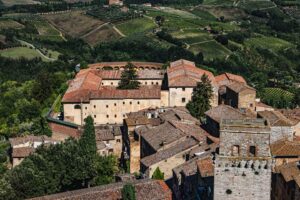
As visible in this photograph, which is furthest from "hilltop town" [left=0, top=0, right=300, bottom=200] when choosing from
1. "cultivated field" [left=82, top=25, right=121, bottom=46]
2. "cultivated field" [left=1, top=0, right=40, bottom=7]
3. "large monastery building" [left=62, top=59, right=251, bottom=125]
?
"cultivated field" [left=1, top=0, right=40, bottom=7]

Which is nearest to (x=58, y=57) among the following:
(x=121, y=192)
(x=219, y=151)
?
(x=121, y=192)

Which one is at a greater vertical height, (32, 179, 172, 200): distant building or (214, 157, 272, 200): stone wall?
(214, 157, 272, 200): stone wall

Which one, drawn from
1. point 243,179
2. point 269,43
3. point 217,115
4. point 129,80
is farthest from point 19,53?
point 243,179

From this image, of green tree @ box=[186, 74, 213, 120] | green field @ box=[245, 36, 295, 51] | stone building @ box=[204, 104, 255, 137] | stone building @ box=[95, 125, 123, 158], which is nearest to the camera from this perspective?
stone building @ box=[204, 104, 255, 137]

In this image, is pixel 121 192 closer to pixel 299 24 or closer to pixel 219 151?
pixel 219 151

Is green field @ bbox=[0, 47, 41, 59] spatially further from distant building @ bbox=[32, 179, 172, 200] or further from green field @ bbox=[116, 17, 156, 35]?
distant building @ bbox=[32, 179, 172, 200]

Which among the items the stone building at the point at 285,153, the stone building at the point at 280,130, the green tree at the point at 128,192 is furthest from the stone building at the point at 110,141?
the stone building at the point at 285,153

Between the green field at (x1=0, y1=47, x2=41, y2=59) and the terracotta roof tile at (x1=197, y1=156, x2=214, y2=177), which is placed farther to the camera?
the green field at (x1=0, y1=47, x2=41, y2=59)
